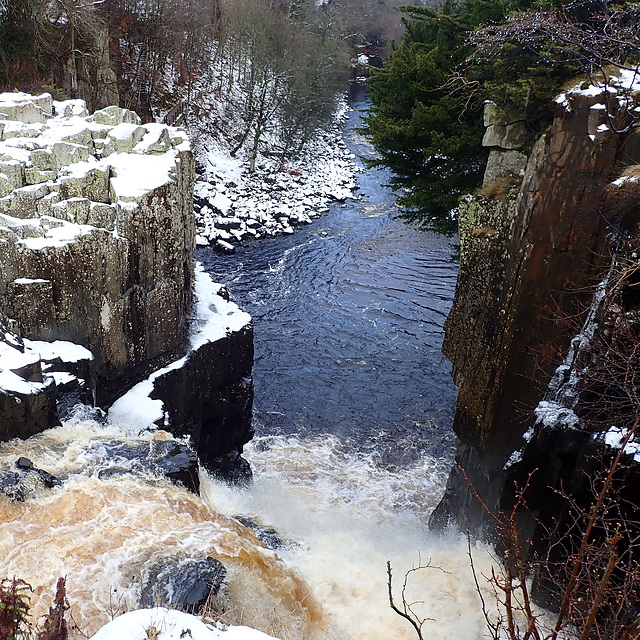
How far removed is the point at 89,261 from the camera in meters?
8.75

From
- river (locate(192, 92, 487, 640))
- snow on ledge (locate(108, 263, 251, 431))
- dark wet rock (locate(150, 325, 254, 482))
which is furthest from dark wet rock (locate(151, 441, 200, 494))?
river (locate(192, 92, 487, 640))

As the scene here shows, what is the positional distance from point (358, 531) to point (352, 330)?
751 cm

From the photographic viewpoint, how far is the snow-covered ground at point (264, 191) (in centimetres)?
2266

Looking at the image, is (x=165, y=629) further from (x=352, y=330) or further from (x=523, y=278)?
(x=352, y=330)

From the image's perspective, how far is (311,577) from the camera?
26.4 feet

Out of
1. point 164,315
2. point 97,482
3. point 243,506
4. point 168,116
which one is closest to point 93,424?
point 97,482

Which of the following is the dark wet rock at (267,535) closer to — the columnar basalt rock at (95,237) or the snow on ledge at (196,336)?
the snow on ledge at (196,336)

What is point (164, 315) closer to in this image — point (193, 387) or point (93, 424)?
point (193, 387)

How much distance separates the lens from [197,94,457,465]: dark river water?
43.2 ft

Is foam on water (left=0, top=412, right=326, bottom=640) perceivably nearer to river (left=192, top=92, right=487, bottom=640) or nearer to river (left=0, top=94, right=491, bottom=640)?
river (left=0, top=94, right=491, bottom=640)

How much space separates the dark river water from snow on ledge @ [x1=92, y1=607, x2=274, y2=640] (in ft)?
25.7

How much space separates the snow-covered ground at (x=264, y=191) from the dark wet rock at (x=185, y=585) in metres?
16.1

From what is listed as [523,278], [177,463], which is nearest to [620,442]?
[523,278]

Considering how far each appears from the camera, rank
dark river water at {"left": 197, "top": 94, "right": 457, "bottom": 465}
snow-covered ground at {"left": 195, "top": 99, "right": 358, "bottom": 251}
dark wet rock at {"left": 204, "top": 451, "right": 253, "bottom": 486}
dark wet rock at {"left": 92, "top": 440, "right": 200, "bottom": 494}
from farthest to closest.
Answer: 1. snow-covered ground at {"left": 195, "top": 99, "right": 358, "bottom": 251}
2. dark river water at {"left": 197, "top": 94, "right": 457, "bottom": 465}
3. dark wet rock at {"left": 204, "top": 451, "right": 253, "bottom": 486}
4. dark wet rock at {"left": 92, "top": 440, "right": 200, "bottom": 494}
